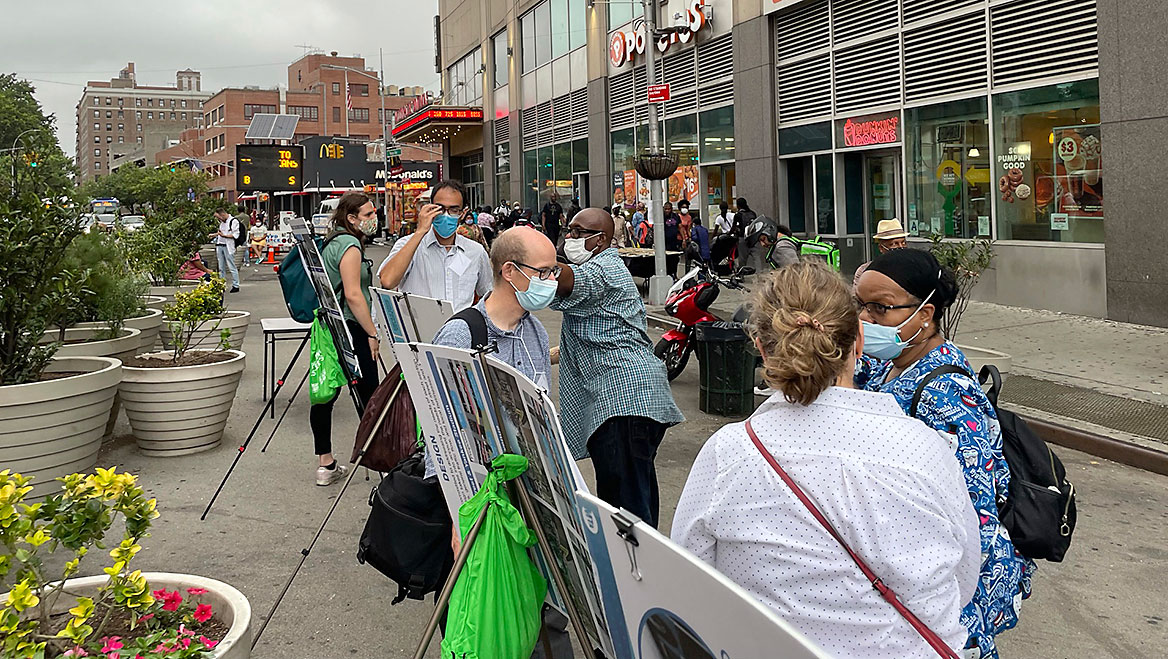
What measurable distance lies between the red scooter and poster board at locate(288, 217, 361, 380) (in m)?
4.21

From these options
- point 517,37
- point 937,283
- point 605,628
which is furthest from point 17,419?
point 517,37

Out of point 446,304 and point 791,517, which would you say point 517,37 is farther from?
point 791,517

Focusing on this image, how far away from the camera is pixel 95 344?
26.5 ft

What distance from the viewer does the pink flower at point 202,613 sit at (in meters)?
2.96

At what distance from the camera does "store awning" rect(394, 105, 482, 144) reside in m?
41.8

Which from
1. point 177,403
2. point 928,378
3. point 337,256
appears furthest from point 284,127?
point 928,378

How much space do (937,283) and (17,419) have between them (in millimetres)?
5001

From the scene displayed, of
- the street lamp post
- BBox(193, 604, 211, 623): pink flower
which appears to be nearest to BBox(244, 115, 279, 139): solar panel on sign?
→ the street lamp post

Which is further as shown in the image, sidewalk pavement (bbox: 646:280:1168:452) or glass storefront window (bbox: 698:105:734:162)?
glass storefront window (bbox: 698:105:734:162)

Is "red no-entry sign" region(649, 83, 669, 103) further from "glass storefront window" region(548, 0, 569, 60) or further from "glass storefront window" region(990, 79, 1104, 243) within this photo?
"glass storefront window" region(548, 0, 569, 60)

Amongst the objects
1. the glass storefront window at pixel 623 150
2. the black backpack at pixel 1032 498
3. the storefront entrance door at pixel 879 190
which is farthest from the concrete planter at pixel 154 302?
the glass storefront window at pixel 623 150

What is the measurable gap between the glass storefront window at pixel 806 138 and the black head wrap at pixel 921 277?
16904 millimetres

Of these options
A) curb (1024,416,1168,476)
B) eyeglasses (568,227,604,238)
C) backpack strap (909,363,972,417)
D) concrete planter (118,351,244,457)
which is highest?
eyeglasses (568,227,604,238)

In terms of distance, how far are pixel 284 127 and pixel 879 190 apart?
158ft
